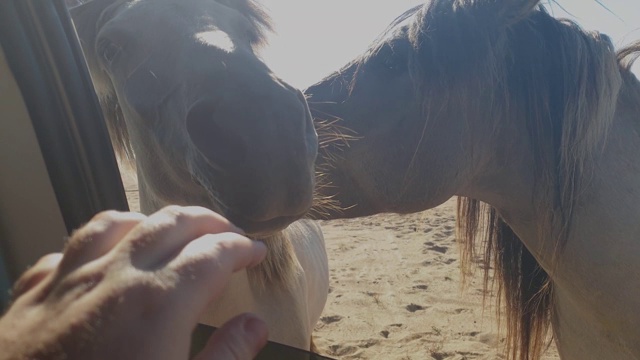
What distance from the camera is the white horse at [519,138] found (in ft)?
5.41

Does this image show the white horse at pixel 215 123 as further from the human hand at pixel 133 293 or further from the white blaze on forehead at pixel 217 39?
the human hand at pixel 133 293

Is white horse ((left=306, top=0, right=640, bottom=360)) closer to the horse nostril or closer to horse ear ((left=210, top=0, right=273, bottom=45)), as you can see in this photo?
horse ear ((left=210, top=0, right=273, bottom=45))

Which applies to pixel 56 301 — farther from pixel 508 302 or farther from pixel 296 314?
pixel 508 302

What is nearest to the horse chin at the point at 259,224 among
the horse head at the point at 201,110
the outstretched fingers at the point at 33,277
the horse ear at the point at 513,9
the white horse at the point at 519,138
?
the horse head at the point at 201,110

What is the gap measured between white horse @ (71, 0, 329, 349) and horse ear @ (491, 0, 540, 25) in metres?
0.91

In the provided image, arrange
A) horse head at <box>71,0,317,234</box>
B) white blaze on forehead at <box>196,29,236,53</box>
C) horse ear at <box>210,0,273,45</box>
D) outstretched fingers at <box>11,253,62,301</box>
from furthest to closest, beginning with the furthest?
horse ear at <box>210,0,273,45</box>
white blaze on forehead at <box>196,29,236,53</box>
horse head at <box>71,0,317,234</box>
outstretched fingers at <box>11,253,62,301</box>

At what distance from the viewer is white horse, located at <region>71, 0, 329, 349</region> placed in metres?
1.06

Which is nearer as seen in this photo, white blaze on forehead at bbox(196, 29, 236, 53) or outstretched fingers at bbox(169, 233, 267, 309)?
outstretched fingers at bbox(169, 233, 267, 309)

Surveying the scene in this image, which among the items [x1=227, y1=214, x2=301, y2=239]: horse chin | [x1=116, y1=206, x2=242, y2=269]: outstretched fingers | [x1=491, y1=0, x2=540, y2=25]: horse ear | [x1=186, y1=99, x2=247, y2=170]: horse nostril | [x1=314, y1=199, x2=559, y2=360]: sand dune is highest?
[x1=491, y1=0, x2=540, y2=25]: horse ear

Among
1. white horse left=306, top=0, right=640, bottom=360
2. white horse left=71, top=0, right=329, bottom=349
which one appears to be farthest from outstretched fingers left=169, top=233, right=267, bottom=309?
white horse left=306, top=0, right=640, bottom=360

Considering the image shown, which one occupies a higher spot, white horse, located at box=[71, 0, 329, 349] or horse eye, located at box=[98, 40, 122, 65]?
horse eye, located at box=[98, 40, 122, 65]

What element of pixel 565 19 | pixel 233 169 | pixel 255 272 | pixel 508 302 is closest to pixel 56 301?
pixel 233 169

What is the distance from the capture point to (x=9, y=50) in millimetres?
1081

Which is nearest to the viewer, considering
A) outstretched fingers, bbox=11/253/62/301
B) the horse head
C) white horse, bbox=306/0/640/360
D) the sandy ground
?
outstretched fingers, bbox=11/253/62/301
